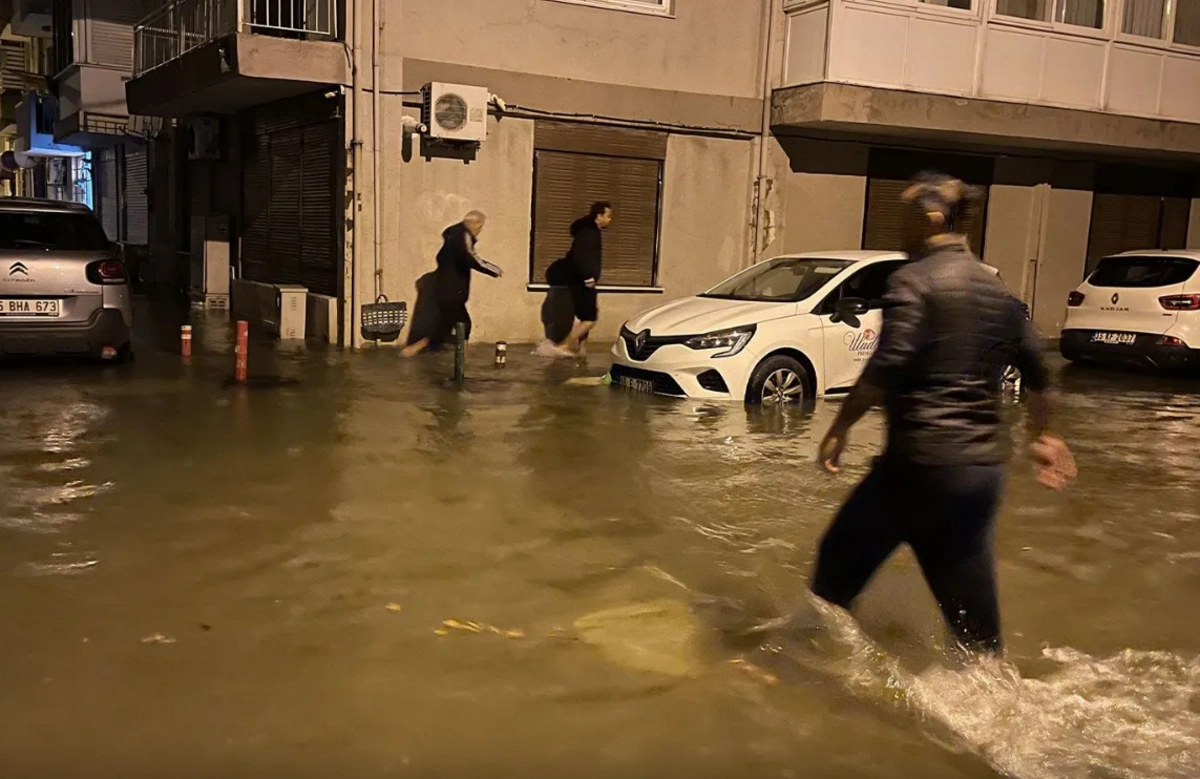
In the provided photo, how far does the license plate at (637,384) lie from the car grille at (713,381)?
61 cm

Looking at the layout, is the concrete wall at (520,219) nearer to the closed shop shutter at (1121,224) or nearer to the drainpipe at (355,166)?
the drainpipe at (355,166)

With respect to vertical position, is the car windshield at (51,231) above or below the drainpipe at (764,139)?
below

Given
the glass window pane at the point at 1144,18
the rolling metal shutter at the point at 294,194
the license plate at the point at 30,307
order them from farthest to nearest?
1. the glass window pane at the point at 1144,18
2. the rolling metal shutter at the point at 294,194
3. the license plate at the point at 30,307

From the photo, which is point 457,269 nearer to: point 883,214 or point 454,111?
point 454,111

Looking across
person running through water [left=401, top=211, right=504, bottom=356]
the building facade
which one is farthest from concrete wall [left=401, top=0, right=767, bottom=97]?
person running through water [left=401, top=211, right=504, bottom=356]

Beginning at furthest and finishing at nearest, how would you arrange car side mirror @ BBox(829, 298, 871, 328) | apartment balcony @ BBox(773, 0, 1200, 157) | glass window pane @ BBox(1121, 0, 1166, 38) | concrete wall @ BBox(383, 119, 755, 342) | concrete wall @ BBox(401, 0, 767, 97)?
glass window pane @ BBox(1121, 0, 1166, 38) → apartment balcony @ BBox(773, 0, 1200, 157) → concrete wall @ BBox(383, 119, 755, 342) → concrete wall @ BBox(401, 0, 767, 97) → car side mirror @ BBox(829, 298, 871, 328)

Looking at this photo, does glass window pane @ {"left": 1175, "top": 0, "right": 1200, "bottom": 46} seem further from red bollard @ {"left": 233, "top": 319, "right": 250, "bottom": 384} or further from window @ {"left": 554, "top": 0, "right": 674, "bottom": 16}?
red bollard @ {"left": 233, "top": 319, "right": 250, "bottom": 384}

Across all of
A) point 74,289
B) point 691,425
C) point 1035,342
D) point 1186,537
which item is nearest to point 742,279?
point 691,425

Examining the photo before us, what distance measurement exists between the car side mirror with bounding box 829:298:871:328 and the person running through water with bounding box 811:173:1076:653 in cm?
557

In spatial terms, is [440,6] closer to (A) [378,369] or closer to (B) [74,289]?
(A) [378,369]

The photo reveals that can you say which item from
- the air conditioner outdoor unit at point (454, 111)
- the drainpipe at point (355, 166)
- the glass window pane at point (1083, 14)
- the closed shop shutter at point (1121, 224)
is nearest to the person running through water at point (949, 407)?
the air conditioner outdoor unit at point (454, 111)

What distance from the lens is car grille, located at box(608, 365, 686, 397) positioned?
10.2 m

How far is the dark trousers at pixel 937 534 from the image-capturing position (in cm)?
366

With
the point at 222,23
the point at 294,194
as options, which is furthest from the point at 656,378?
the point at 222,23
